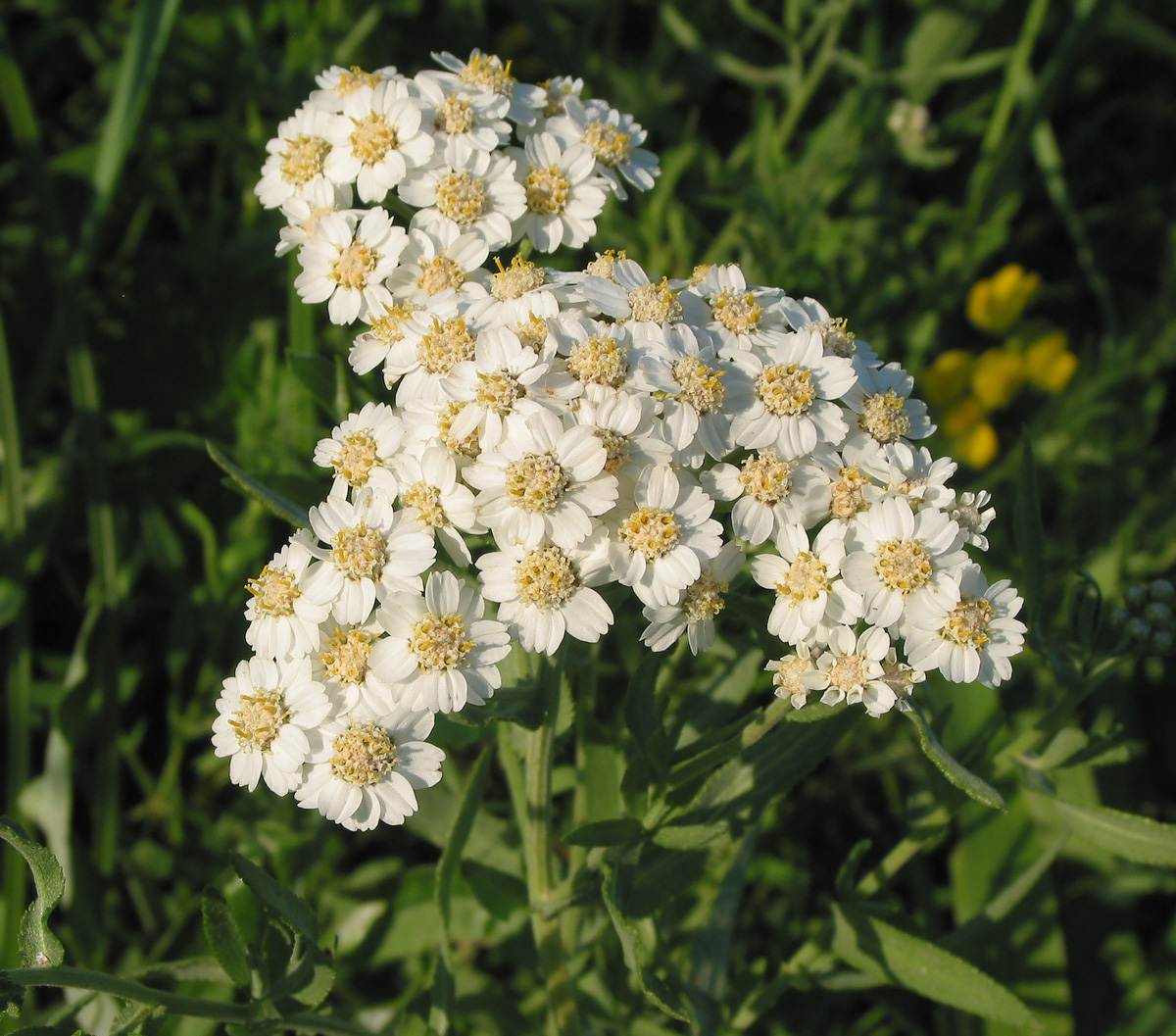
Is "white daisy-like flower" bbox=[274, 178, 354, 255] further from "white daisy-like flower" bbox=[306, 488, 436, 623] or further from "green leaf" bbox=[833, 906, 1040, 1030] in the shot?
"green leaf" bbox=[833, 906, 1040, 1030]

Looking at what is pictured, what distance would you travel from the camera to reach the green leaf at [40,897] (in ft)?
6.21

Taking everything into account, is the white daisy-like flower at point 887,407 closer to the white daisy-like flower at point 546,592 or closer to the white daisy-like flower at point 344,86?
the white daisy-like flower at point 546,592

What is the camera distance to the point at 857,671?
2031 millimetres

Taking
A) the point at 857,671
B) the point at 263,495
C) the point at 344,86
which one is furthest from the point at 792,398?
the point at 344,86

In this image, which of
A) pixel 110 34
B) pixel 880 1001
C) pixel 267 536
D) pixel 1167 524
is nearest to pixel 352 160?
pixel 267 536

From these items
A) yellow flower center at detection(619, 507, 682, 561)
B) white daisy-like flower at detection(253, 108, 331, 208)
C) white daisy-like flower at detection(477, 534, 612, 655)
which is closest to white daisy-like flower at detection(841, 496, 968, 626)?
yellow flower center at detection(619, 507, 682, 561)

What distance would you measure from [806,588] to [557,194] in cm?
117

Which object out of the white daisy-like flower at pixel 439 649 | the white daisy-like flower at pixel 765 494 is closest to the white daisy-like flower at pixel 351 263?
the white daisy-like flower at pixel 439 649

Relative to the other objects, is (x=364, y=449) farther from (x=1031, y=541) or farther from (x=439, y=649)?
(x=1031, y=541)

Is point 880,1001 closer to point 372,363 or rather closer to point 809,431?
point 809,431

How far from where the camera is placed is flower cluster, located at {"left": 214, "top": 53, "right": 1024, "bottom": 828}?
1.99 m

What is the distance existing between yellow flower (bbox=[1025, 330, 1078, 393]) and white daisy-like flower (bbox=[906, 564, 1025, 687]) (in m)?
2.73

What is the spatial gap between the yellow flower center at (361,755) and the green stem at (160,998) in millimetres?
568

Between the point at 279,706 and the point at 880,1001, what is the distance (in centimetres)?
234
